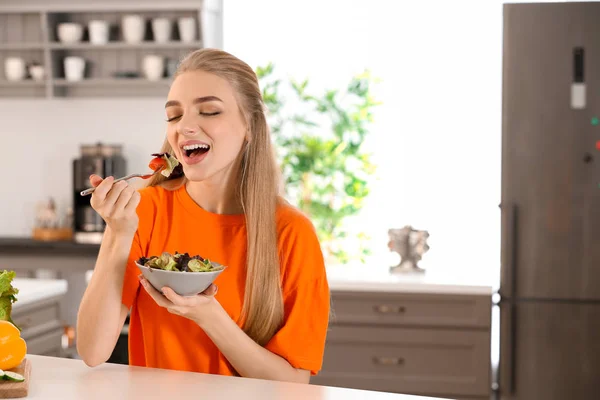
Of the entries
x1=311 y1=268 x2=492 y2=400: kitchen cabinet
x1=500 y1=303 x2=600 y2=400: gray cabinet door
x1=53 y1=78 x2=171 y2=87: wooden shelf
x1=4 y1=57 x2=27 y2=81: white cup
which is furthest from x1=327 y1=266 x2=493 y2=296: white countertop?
x1=4 y1=57 x2=27 y2=81: white cup

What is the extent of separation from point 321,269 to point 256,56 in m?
3.52

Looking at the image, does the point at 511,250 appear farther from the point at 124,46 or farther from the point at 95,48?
the point at 95,48

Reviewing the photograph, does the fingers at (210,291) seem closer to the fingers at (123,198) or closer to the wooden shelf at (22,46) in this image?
the fingers at (123,198)

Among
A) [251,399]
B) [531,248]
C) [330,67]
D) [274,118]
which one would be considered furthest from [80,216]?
[251,399]

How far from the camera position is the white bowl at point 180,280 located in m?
1.37

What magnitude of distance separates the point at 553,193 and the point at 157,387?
8.62 ft

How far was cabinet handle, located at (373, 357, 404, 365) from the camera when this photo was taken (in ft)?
11.7

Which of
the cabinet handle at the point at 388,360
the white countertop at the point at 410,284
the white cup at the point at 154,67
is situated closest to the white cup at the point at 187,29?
the white cup at the point at 154,67

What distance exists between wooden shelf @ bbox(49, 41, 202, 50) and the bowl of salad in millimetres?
3389

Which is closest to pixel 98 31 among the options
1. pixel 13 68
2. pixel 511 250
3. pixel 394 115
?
pixel 13 68

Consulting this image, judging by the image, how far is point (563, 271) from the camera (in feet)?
11.8

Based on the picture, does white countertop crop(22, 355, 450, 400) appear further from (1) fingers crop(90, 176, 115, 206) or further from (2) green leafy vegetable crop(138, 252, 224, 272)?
(1) fingers crop(90, 176, 115, 206)

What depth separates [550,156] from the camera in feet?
11.8

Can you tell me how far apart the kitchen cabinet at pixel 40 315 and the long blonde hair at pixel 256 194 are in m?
1.21
